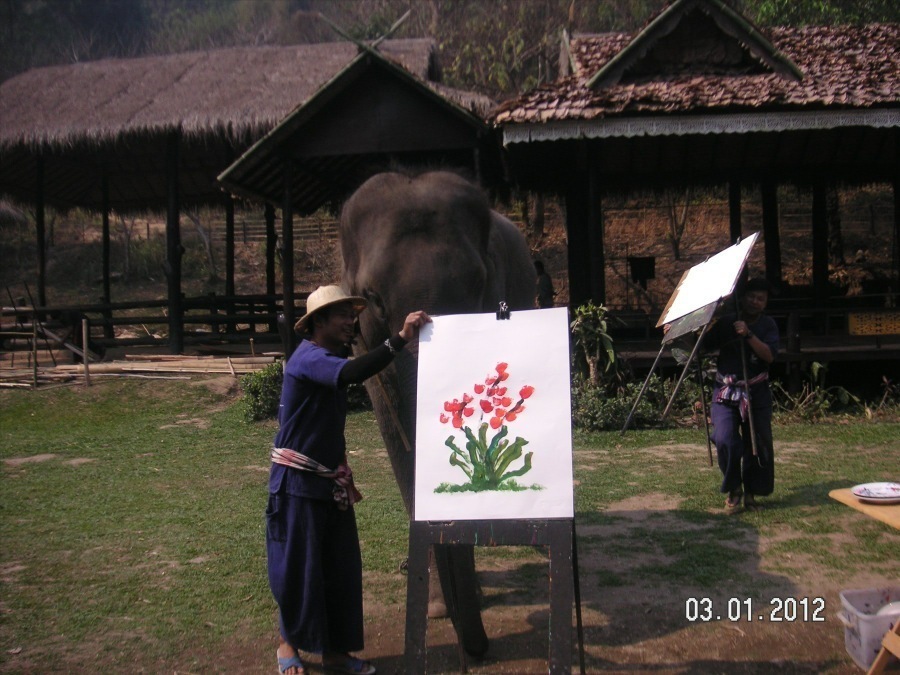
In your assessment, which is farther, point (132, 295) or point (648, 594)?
point (132, 295)

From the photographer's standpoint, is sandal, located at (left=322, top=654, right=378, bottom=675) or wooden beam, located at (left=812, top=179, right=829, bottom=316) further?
wooden beam, located at (left=812, top=179, right=829, bottom=316)

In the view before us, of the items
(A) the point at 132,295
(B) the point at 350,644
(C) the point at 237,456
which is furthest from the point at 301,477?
(A) the point at 132,295

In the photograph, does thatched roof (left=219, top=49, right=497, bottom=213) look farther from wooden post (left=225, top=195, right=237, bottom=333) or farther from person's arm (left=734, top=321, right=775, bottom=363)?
wooden post (left=225, top=195, right=237, bottom=333)

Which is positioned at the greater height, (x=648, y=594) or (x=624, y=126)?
(x=624, y=126)

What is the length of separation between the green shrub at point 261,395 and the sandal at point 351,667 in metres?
7.63

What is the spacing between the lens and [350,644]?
3.85 meters

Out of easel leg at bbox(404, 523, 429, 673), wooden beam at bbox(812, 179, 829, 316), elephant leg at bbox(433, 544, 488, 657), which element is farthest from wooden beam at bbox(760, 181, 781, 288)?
easel leg at bbox(404, 523, 429, 673)

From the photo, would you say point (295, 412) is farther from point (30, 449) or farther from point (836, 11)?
point (836, 11)

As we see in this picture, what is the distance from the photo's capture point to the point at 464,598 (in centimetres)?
379

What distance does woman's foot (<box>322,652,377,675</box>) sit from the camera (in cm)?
383

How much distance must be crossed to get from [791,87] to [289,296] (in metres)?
6.37

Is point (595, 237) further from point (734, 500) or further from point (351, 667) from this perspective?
point (351, 667)

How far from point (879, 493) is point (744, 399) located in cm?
251
